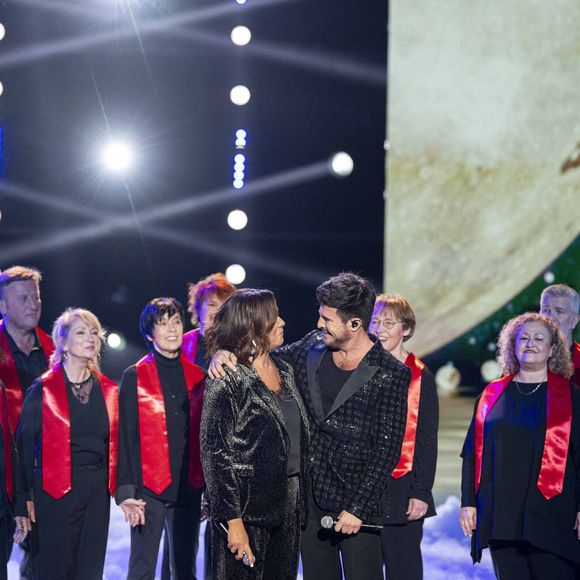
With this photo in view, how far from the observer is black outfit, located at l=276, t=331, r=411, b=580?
3.01m

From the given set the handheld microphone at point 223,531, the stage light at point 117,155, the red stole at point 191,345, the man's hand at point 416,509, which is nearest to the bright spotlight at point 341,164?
the stage light at point 117,155

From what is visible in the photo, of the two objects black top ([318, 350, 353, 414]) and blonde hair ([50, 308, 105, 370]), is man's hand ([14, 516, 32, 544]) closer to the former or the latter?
blonde hair ([50, 308, 105, 370])

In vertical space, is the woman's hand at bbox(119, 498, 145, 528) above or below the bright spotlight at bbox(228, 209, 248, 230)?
below

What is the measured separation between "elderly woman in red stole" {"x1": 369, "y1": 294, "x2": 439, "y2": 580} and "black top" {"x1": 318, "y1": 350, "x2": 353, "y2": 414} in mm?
565

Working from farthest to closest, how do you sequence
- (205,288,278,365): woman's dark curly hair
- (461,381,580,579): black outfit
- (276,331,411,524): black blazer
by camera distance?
(461,381,580,579): black outfit
(276,331,411,524): black blazer
(205,288,278,365): woman's dark curly hair

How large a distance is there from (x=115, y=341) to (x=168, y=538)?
1.40 metres

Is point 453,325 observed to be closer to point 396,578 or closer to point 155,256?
point 155,256

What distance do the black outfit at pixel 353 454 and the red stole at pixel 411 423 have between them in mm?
604

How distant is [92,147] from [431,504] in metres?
2.63

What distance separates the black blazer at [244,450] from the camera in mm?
2746

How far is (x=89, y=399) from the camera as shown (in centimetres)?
384

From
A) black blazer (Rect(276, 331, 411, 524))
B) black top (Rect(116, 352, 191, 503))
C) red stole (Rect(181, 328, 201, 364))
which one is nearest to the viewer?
black blazer (Rect(276, 331, 411, 524))

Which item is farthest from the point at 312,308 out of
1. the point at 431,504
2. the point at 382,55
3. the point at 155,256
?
the point at 431,504

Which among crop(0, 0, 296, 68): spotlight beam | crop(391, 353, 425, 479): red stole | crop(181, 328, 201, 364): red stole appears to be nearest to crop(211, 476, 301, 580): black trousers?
crop(391, 353, 425, 479): red stole
